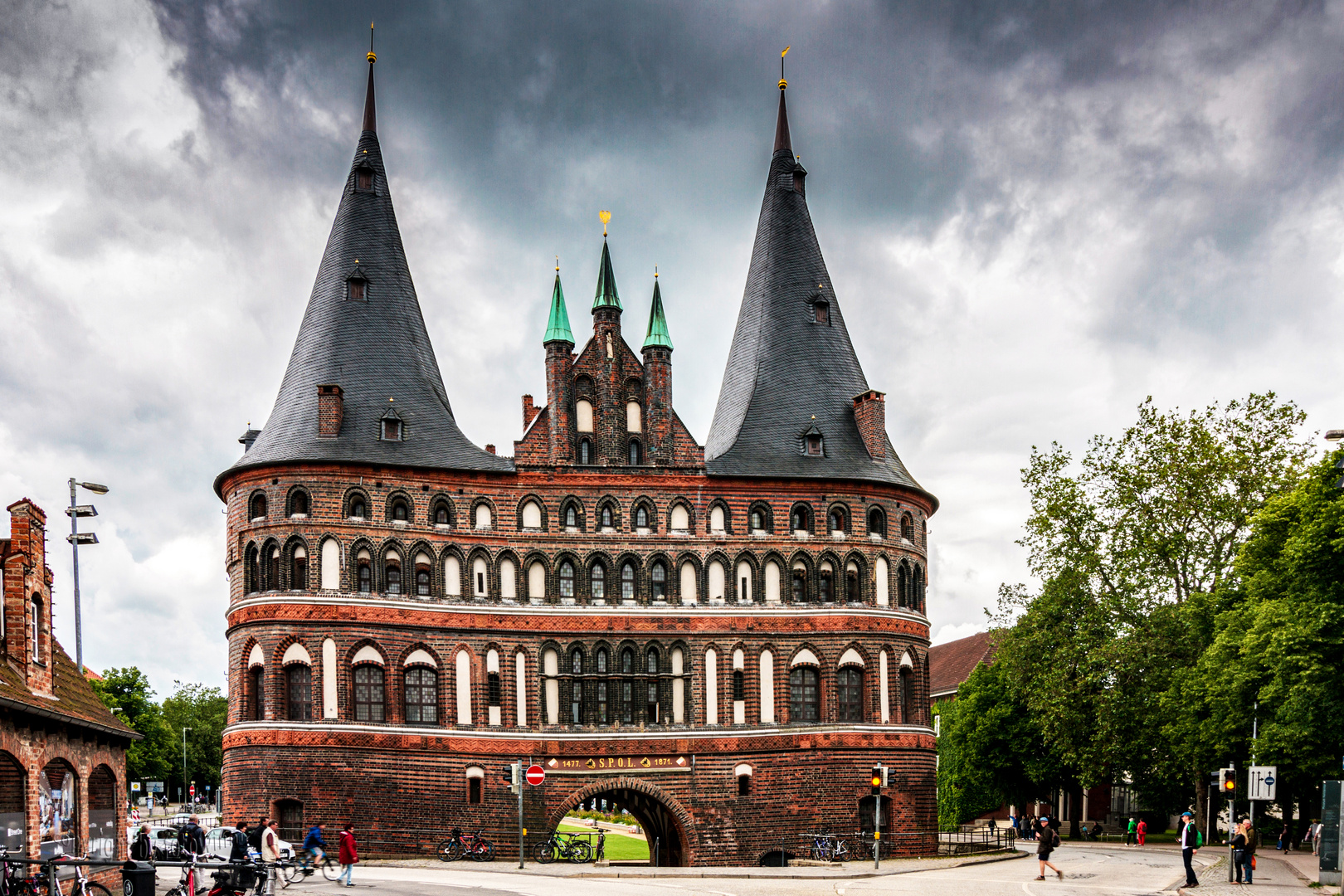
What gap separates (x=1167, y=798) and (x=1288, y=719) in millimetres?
25150

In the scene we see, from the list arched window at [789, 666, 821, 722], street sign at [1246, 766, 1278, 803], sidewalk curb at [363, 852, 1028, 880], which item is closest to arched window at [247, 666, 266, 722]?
sidewalk curb at [363, 852, 1028, 880]

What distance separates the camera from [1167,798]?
64875 mm

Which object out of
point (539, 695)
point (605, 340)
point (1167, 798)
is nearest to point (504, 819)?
point (539, 695)

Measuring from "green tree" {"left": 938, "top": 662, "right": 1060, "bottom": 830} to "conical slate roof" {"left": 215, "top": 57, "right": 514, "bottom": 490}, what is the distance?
28.6 meters

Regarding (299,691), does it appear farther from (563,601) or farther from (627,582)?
(627,582)

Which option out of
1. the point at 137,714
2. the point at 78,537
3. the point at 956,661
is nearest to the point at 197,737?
the point at 137,714

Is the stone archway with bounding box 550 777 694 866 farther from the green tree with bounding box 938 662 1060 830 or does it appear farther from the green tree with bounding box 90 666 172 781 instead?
the green tree with bounding box 90 666 172 781

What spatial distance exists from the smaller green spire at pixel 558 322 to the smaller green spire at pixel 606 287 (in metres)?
1.14

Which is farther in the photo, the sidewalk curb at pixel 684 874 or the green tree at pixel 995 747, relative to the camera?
the green tree at pixel 995 747

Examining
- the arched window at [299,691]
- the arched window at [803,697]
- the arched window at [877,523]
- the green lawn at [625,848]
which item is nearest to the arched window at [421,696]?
the arched window at [299,691]

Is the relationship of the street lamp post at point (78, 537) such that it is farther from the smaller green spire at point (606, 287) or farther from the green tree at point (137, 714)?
the green tree at point (137, 714)

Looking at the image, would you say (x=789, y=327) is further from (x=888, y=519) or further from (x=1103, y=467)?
(x=1103, y=467)

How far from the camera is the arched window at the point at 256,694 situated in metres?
46.1

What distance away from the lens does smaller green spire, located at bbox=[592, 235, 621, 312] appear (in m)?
50.5
